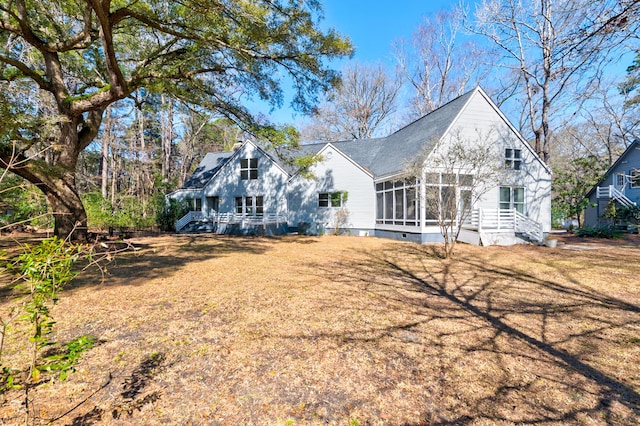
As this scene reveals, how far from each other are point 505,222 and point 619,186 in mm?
15096

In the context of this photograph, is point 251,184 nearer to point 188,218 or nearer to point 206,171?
point 188,218

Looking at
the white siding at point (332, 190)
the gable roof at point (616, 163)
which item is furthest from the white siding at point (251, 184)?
the gable roof at point (616, 163)

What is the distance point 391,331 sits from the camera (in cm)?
387

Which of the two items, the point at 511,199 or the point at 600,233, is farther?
the point at 600,233

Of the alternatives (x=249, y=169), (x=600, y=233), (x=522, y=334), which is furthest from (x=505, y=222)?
(x=249, y=169)

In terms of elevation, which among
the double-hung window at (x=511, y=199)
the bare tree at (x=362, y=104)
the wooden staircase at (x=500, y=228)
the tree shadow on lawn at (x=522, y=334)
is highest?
the bare tree at (x=362, y=104)

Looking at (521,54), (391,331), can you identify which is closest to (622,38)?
(391,331)

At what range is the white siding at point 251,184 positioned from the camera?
19.3m

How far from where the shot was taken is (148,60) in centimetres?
962

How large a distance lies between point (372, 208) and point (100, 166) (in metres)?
29.5

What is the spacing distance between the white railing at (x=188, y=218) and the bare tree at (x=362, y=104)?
14932mm

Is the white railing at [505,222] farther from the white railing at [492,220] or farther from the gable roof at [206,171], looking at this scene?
the gable roof at [206,171]

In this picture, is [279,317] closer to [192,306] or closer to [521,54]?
[192,306]

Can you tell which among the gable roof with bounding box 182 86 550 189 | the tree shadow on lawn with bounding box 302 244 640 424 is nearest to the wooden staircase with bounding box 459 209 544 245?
the gable roof with bounding box 182 86 550 189
